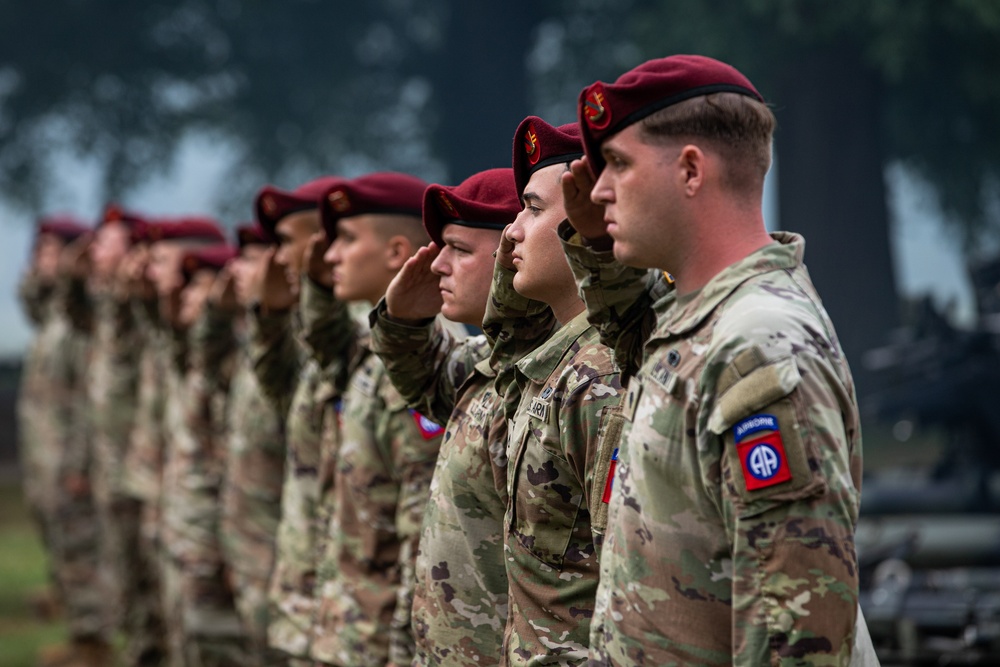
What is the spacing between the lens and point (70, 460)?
9242 mm

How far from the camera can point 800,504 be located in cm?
203

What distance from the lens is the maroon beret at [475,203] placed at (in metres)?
3.38

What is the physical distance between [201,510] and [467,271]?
330 centimetres

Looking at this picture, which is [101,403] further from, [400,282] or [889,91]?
[889,91]

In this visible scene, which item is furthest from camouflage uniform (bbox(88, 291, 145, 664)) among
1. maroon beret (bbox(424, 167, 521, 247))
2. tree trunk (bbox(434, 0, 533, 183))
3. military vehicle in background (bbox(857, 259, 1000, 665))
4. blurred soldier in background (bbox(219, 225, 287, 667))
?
tree trunk (bbox(434, 0, 533, 183))

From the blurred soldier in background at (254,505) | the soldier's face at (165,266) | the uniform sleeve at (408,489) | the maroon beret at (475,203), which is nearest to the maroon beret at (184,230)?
the soldier's face at (165,266)

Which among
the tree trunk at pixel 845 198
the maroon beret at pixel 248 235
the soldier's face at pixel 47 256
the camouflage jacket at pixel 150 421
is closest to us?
the maroon beret at pixel 248 235

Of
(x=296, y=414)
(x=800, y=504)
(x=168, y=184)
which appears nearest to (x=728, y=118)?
(x=800, y=504)

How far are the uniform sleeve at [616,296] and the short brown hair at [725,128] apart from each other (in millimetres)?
308

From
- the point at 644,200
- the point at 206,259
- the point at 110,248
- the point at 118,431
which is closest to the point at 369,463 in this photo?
the point at 644,200

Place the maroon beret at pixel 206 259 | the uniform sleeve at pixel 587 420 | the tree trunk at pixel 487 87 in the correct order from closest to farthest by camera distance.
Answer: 1. the uniform sleeve at pixel 587 420
2. the maroon beret at pixel 206 259
3. the tree trunk at pixel 487 87

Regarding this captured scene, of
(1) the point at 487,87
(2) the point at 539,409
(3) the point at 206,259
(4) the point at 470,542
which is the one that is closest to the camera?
(2) the point at 539,409

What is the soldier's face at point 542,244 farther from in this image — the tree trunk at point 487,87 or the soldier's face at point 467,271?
the tree trunk at point 487,87

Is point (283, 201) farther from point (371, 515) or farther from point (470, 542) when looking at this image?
point (470, 542)
